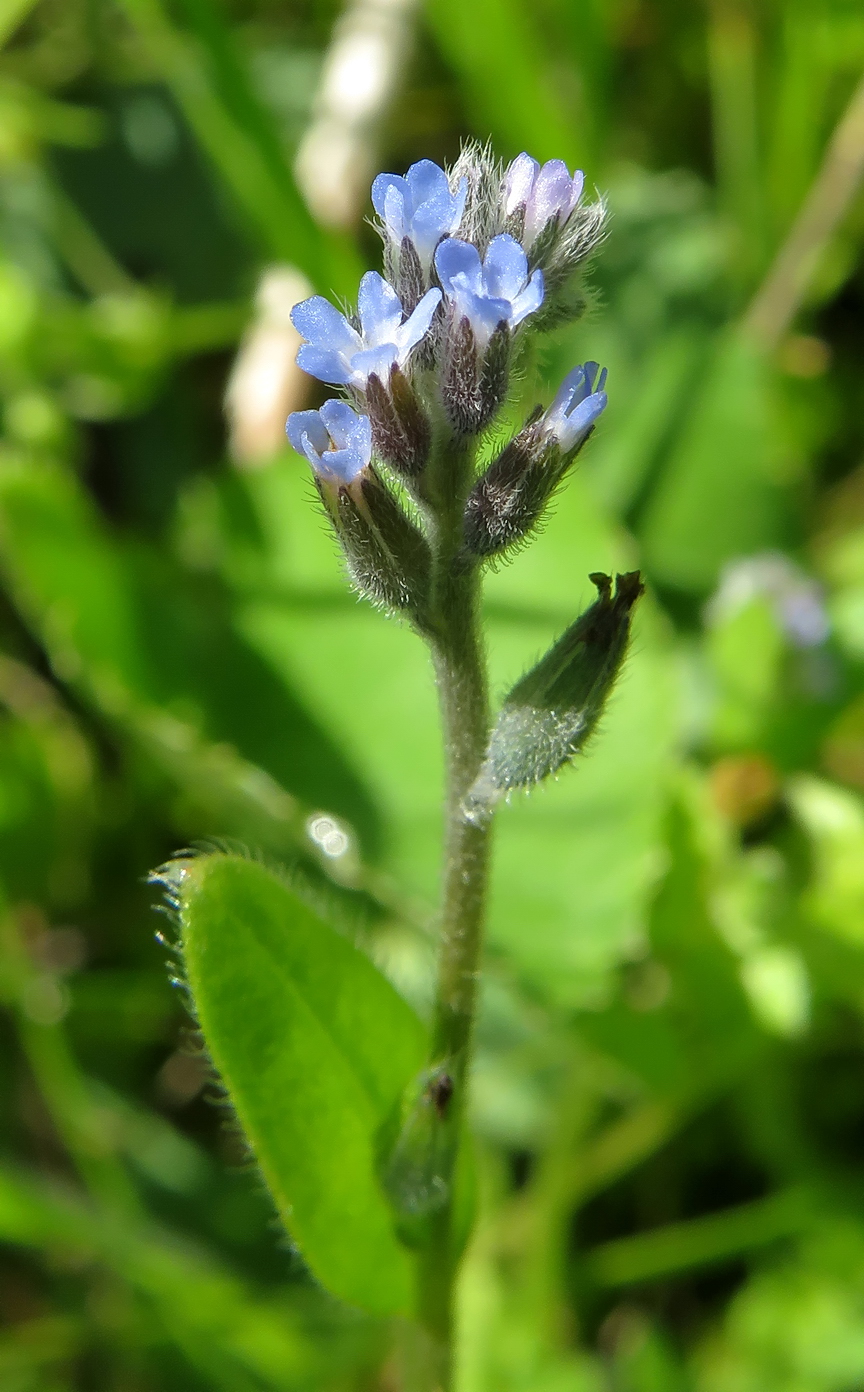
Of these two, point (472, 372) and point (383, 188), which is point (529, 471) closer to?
point (472, 372)

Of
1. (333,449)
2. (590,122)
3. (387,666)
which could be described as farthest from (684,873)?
(590,122)

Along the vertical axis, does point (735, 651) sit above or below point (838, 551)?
below

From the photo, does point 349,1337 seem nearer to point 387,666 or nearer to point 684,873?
point 684,873

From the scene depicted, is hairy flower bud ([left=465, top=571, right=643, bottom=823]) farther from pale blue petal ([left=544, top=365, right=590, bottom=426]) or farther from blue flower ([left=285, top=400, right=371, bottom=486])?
blue flower ([left=285, top=400, right=371, bottom=486])

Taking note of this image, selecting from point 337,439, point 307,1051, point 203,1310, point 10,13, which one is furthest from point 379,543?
point 10,13

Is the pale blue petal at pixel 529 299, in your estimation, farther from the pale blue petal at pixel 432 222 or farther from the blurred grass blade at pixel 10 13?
the blurred grass blade at pixel 10 13
